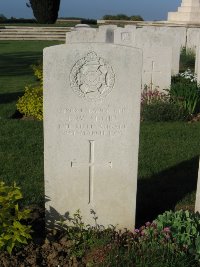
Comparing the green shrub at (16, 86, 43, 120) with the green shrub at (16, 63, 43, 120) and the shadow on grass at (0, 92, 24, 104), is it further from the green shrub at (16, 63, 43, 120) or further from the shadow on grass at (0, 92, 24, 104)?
the shadow on grass at (0, 92, 24, 104)

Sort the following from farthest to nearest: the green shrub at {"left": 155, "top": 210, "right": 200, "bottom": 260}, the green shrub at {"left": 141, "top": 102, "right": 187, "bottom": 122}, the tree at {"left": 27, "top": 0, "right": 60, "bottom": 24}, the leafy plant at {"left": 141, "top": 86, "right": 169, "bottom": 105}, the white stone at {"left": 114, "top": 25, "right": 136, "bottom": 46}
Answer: the tree at {"left": 27, "top": 0, "right": 60, "bottom": 24} → the white stone at {"left": 114, "top": 25, "right": 136, "bottom": 46} → the leafy plant at {"left": 141, "top": 86, "right": 169, "bottom": 105} → the green shrub at {"left": 141, "top": 102, "right": 187, "bottom": 122} → the green shrub at {"left": 155, "top": 210, "right": 200, "bottom": 260}

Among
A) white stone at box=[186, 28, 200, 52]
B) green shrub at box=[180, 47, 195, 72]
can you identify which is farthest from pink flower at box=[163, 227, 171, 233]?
white stone at box=[186, 28, 200, 52]

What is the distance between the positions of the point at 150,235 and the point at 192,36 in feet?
50.4

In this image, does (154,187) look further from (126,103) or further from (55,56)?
(55,56)

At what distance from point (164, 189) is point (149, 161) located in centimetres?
83

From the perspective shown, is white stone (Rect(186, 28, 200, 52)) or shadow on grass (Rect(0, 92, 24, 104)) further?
white stone (Rect(186, 28, 200, 52))

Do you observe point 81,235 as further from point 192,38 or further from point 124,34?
point 192,38

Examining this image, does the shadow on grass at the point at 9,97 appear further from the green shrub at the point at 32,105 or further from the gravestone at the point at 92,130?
the gravestone at the point at 92,130

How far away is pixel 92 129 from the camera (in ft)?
12.8

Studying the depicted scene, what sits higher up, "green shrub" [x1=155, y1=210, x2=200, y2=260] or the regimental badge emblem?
the regimental badge emblem

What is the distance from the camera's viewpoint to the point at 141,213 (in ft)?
15.4

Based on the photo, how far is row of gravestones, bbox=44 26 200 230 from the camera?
371 cm

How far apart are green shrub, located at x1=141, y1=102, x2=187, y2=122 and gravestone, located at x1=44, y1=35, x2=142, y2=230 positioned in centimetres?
411

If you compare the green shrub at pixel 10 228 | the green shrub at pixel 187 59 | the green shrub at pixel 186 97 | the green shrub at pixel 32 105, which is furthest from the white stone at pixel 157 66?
the green shrub at pixel 10 228
